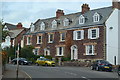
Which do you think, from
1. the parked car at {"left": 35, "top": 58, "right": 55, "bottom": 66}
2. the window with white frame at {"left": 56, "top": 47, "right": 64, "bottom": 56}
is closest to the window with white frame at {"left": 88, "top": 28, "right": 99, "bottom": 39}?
the window with white frame at {"left": 56, "top": 47, "right": 64, "bottom": 56}

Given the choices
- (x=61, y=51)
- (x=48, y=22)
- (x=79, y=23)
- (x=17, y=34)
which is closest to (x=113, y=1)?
(x=79, y=23)

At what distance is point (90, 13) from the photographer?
4856cm

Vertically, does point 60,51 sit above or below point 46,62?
above

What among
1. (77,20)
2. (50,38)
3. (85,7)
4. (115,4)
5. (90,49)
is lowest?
(90,49)

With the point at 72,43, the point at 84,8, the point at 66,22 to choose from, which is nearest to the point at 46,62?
the point at 72,43

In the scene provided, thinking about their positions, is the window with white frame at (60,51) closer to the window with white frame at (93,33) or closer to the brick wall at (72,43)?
the brick wall at (72,43)

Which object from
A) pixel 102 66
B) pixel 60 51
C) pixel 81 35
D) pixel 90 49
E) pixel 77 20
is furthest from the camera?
pixel 60 51

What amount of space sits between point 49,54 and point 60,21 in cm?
755

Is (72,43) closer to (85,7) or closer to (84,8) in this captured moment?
(84,8)

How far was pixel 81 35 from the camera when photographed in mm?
46156

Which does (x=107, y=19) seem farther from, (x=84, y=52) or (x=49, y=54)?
(x=49, y=54)

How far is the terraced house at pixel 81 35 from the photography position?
42656 millimetres

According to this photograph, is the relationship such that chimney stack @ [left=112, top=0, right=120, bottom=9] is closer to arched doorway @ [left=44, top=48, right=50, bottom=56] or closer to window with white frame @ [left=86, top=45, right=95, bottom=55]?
window with white frame @ [left=86, top=45, right=95, bottom=55]

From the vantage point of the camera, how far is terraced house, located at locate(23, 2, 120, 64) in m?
42.7
